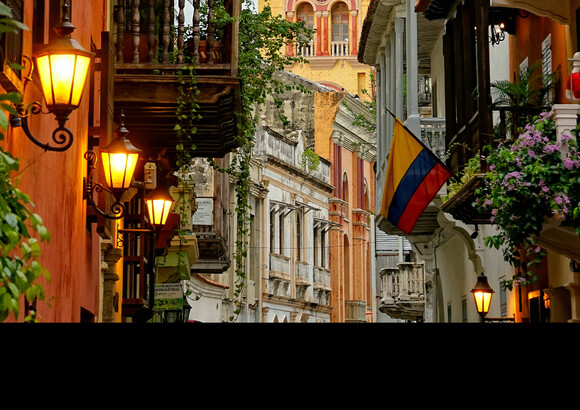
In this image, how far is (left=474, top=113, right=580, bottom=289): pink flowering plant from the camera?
483 inches

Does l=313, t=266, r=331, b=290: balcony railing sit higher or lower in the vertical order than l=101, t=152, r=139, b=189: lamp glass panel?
higher

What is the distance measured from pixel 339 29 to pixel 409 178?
62.5m

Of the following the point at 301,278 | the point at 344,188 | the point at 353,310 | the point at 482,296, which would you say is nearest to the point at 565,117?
the point at 482,296

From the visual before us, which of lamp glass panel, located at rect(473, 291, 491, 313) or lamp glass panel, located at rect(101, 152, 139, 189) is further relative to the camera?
lamp glass panel, located at rect(473, 291, 491, 313)

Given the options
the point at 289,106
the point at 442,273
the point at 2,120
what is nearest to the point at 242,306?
the point at 442,273

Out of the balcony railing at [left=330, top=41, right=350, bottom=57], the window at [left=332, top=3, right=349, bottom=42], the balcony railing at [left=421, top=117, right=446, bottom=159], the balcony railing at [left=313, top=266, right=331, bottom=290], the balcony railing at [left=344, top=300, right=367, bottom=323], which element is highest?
the window at [left=332, top=3, right=349, bottom=42]

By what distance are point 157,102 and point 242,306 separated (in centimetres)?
2426

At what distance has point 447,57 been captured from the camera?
68.8 ft

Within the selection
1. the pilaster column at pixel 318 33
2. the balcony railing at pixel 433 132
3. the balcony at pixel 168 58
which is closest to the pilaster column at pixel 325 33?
the pilaster column at pixel 318 33

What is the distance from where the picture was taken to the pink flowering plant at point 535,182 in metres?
12.3

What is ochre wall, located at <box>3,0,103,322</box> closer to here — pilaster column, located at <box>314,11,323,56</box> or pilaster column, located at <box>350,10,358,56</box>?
pilaster column, located at <box>350,10,358,56</box>

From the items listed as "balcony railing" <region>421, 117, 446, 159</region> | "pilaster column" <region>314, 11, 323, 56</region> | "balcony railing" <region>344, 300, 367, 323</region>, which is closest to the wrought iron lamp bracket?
"balcony railing" <region>421, 117, 446, 159</region>

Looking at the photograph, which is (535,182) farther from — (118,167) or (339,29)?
(339,29)
